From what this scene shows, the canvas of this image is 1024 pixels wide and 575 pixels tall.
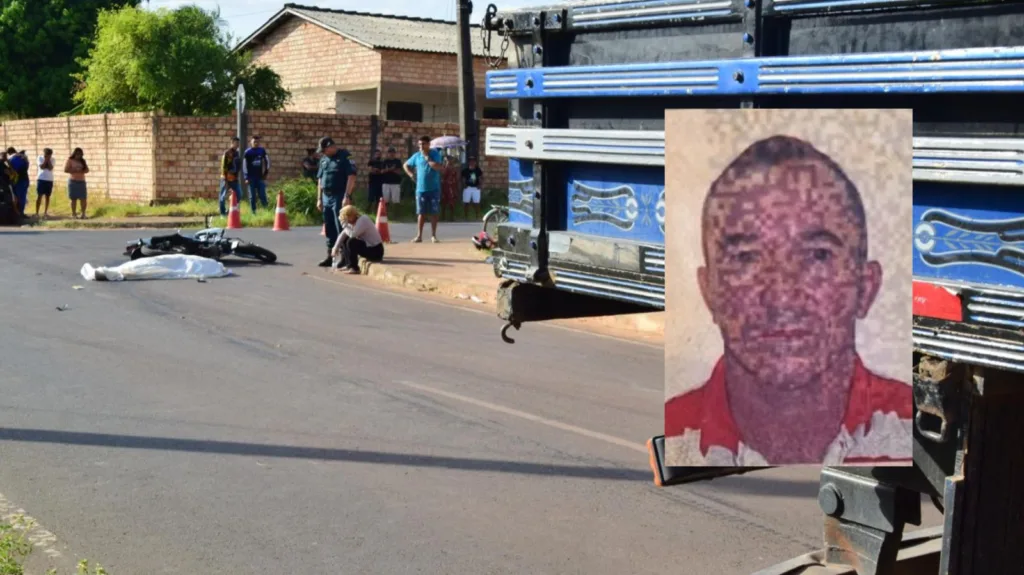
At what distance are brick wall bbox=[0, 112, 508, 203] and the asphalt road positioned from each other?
18518 millimetres

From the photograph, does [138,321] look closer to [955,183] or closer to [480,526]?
[480,526]

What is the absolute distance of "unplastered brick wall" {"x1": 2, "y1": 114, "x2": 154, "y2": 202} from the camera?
1188 inches

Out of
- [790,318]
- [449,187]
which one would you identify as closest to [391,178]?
[449,187]

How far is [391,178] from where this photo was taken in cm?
2745

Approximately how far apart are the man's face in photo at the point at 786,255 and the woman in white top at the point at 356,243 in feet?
46.5

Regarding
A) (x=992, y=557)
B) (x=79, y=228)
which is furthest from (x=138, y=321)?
(x=79, y=228)

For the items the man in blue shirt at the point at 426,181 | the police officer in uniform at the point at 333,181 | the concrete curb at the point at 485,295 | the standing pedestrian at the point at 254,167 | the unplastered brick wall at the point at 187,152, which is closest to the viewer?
the concrete curb at the point at 485,295

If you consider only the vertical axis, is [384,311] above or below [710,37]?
below

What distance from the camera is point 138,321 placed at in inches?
468

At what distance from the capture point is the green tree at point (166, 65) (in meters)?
30.9

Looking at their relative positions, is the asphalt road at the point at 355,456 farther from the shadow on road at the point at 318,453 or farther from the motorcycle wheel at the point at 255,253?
the motorcycle wheel at the point at 255,253

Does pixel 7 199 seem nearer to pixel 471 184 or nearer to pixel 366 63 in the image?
pixel 471 184

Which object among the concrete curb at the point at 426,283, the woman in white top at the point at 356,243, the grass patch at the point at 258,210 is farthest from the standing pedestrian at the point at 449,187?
the concrete curb at the point at 426,283

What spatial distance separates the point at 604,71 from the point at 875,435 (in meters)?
1.38
